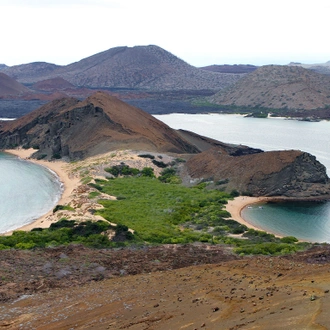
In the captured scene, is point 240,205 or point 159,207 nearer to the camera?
point 159,207

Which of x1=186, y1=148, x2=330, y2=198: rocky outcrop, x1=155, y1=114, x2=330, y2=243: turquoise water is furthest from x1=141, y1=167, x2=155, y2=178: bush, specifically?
x1=155, y1=114, x2=330, y2=243: turquoise water

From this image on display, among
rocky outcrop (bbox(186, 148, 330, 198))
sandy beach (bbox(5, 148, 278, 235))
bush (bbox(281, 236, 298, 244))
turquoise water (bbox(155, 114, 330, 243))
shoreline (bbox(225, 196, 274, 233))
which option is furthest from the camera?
rocky outcrop (bbox(186, 148, 330, 198))

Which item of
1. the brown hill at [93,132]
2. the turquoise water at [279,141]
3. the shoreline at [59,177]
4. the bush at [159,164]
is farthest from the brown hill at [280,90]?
the bush at [159,164]

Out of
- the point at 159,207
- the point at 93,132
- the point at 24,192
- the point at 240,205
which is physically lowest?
the point at 240,205

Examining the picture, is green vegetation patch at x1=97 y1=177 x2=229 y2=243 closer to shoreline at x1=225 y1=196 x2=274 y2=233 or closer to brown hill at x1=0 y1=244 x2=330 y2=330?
shoreline at x1=225 y1=196 x2=274 y2=233

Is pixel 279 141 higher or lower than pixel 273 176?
higher

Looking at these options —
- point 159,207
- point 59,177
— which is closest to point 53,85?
point 59,177

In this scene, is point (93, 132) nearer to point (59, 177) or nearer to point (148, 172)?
point (59, 177)
